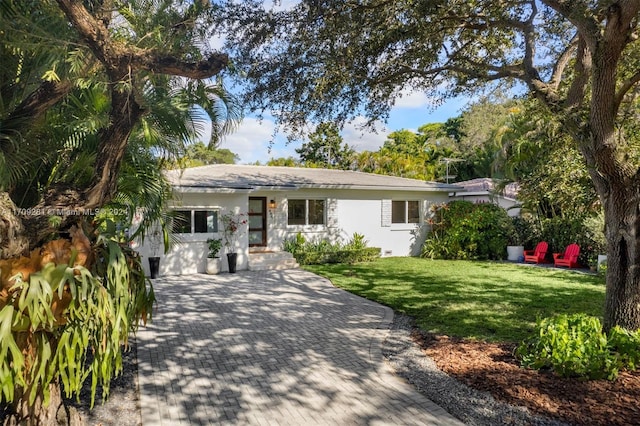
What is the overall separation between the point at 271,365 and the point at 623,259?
17.9ft

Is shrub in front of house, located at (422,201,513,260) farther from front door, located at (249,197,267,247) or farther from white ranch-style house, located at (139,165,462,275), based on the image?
front door, located at (249,197,267,247)

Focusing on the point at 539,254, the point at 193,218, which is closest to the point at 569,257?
the point at 539,254

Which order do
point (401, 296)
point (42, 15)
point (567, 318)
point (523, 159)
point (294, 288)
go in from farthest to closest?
point (523, 159) → point (294, 288) → point (401, 296) → point (567, 318) → point (42, 15)

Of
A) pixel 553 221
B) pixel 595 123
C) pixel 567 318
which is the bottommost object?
pixel 567 318

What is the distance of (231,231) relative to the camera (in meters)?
15.0

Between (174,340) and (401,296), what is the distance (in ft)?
19.8

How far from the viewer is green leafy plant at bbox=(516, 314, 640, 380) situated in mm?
5348

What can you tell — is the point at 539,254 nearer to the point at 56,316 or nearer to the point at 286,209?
the point at 286,209

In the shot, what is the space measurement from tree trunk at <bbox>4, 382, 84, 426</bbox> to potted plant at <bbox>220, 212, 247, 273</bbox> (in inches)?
407

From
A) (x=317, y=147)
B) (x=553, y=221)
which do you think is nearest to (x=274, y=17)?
(x=553, y=221)

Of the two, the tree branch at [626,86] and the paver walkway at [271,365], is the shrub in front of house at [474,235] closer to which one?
the paver walkway at [271,365]

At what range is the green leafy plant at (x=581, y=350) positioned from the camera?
5348 millimetres

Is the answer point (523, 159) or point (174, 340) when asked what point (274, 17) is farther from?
point (523, 159)

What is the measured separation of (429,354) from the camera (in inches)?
265
